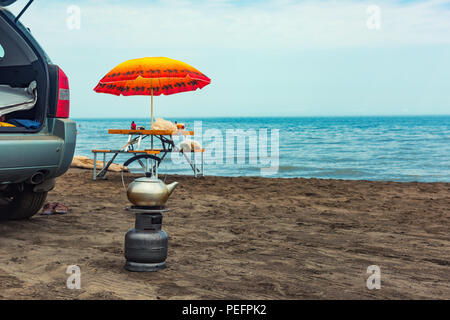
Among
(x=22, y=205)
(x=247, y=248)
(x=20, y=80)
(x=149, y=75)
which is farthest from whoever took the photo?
(x=149, y=75)

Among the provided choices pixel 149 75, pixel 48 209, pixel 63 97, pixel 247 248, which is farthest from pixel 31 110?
pixel 149 75

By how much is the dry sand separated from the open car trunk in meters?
1.10

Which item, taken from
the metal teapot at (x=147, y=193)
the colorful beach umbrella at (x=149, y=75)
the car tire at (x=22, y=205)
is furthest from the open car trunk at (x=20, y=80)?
the colorful beach umbrella at (x=149, y=75)

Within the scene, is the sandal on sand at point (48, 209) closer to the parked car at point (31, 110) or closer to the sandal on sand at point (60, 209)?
the sandal on sand at point (60, 209)

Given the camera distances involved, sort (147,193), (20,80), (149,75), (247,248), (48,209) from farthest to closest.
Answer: (149,75) < (48,209) < (20,80) < (247,248) < (147,193)

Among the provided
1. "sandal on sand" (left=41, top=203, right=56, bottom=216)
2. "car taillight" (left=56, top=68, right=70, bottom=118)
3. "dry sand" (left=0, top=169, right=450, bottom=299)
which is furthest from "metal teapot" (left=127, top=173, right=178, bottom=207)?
"sandal on sand" (left=41, top=203, right=56, bottom=216)

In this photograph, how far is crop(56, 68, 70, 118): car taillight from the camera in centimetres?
488

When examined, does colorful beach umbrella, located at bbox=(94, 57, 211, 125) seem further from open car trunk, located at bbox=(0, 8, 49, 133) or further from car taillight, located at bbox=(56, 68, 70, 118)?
car taillight, located at bbox=(56, 68, 70, 118)

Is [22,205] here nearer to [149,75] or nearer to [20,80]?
[20,80]

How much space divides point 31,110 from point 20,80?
37 centimetres

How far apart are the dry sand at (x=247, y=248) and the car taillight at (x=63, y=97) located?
3.80ft

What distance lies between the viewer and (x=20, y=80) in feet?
16.8

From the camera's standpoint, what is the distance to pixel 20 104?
4816mm

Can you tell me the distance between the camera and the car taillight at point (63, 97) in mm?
4875
